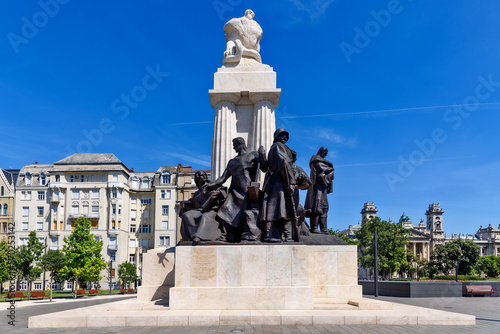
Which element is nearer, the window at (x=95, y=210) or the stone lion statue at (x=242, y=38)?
the stone lion statue at (x=242, y=38)

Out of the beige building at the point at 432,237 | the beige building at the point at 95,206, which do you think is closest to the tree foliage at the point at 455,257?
the beige building at the point at 432,237

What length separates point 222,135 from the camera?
1739 cm

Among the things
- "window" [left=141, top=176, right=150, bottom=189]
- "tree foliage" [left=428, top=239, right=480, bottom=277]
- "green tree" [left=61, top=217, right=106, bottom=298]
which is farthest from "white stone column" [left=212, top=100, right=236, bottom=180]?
"tree foliage" [left=428, top=239, right=480, bottom=277]

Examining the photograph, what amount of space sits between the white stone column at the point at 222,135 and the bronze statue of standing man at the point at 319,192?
11.7ft

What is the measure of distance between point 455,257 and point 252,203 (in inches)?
4416

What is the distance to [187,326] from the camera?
32.3 feet

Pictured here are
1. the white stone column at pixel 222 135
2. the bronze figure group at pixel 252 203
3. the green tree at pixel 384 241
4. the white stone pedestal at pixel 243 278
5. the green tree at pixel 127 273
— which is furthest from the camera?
the green tree at pixel 384 241

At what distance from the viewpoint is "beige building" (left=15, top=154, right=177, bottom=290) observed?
72188mm

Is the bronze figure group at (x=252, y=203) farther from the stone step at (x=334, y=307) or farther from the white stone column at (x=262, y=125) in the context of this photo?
the white stone column at (x=262, y=125)

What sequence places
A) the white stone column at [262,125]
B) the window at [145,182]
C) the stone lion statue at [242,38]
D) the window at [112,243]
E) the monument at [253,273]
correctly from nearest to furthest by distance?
the monument at [253,273] → the white stone column at [262,125] → the stone lion statue at [242,38] → the window at [112,243] → the window at [145,182]

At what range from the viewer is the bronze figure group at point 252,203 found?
12.2m

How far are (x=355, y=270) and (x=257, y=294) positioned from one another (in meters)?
3.93

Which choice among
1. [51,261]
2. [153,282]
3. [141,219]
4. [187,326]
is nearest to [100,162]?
[141,219]

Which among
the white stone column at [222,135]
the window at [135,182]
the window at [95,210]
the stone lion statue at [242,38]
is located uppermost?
the stone lion statue at [242,38]
